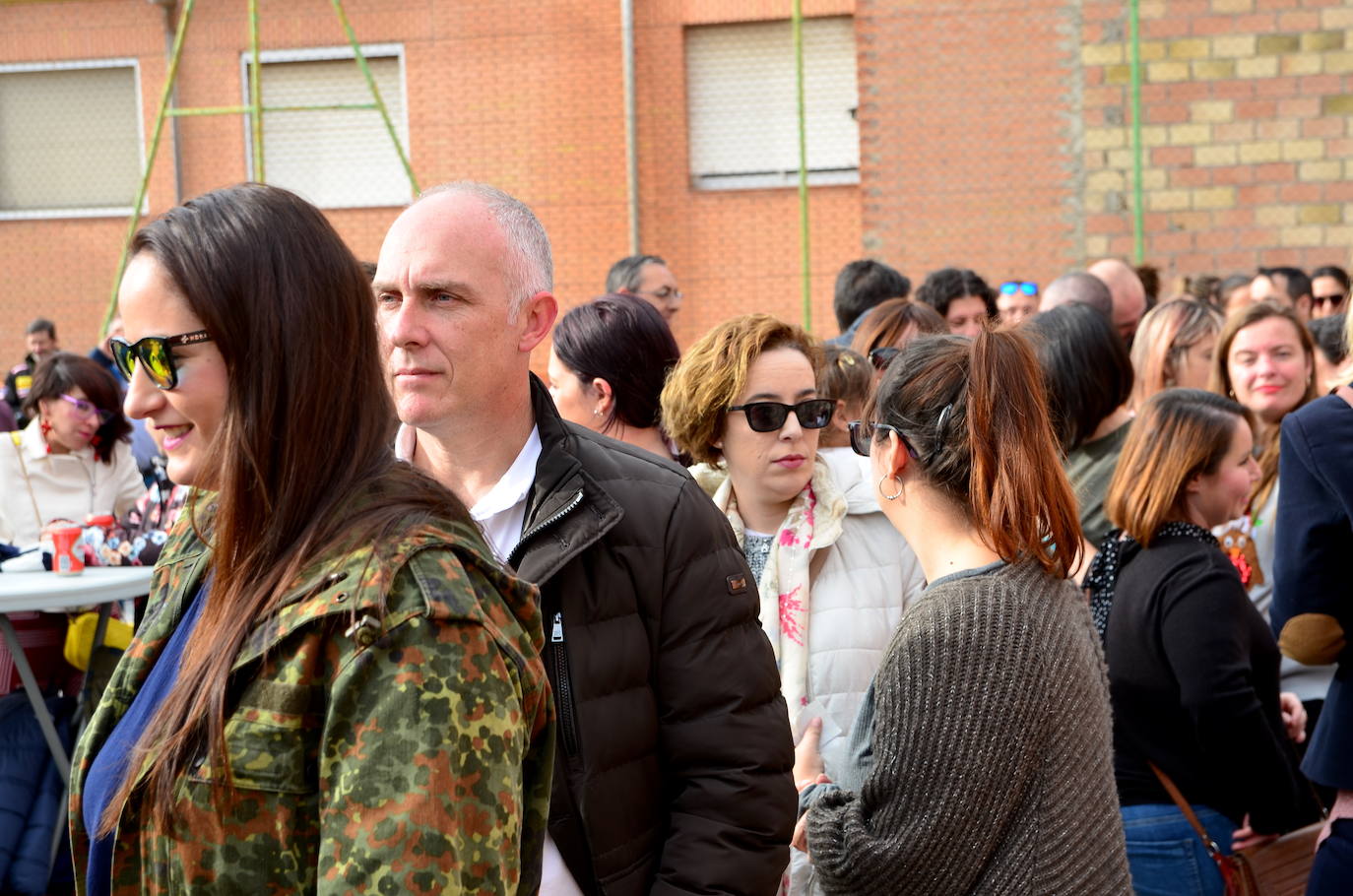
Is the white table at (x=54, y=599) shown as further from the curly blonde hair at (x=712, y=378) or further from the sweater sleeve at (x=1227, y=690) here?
the sweater sleeve at (x=1227, y=690)

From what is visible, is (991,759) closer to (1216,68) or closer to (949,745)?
(949,745)

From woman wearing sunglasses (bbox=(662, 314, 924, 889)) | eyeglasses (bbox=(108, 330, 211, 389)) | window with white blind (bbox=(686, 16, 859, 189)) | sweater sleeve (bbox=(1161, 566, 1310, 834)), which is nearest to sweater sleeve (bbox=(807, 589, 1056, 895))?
woman wearing sunglasses (bbox=(662, 314, 924, 889))

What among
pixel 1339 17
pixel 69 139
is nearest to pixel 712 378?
pixel 1339 17

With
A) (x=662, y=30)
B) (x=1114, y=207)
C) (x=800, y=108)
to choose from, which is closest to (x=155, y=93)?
(x=662, y=30)

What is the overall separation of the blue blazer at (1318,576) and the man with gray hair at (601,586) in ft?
4.48

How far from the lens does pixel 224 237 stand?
1461 millimetres

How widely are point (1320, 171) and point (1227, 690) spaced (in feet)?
38.7

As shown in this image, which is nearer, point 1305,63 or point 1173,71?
point 1305,63

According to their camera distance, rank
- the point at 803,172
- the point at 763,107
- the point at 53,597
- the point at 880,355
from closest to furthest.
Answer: the point at 880,355 → the point at 53,597 → the point at 803,172 → the point at 763,107

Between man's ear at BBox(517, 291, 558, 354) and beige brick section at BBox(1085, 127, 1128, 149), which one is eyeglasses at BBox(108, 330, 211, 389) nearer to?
man's ear at BBox(517, 291, 558, 354)

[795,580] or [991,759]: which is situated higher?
[795,580]

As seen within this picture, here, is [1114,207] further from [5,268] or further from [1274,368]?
[5,268]

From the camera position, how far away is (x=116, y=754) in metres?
1.42

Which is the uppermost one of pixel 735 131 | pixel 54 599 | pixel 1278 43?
pixel 1278 43
